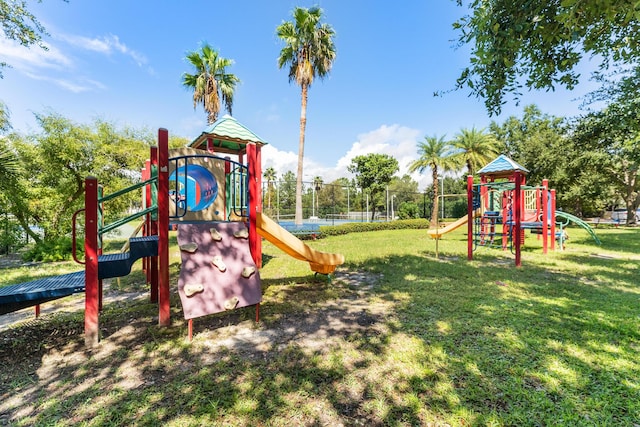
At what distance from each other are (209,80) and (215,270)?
44.4ft

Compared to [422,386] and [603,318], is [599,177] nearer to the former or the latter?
[603,318]

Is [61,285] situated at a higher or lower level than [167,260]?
lower

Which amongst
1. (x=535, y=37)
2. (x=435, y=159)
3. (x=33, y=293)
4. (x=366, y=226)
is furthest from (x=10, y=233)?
(x=435, y=159)

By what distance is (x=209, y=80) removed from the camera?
1424 cm

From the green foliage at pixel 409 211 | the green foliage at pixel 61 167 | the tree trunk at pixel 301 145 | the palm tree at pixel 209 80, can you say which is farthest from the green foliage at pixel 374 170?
the green foliage at pixel 61 167

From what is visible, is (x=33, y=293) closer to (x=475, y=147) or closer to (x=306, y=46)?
(x=306, y=46)

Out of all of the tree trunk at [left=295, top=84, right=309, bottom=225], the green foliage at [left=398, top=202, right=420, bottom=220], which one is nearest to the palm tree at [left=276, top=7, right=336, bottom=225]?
the tree trunk at [left=295, top=84, right=309, bottom=225]

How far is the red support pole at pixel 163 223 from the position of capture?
3455 mm

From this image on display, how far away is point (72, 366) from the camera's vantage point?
2699 millimetres

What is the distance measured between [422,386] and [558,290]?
424 cm

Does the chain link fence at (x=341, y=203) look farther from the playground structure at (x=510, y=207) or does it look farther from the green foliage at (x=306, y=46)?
the green foliage at (x=306, y=46)

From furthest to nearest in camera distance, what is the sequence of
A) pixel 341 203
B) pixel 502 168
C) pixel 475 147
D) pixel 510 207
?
pixel 341 203, pixel 475 147, pixel 502 168, pixel 510 207

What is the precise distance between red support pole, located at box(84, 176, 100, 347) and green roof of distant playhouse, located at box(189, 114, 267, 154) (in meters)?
3.80

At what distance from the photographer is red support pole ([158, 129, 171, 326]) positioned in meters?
3.46
